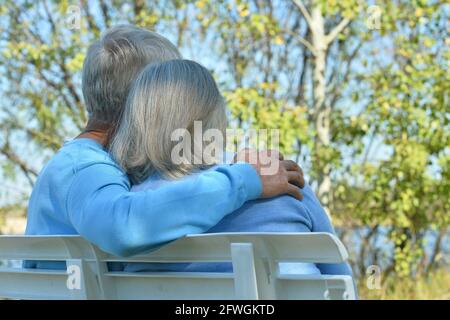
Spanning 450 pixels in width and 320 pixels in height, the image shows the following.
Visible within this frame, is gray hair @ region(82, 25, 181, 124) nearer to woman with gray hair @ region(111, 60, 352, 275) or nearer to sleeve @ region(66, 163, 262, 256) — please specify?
woman with gray hair @ region(111, 60, 352, 275)

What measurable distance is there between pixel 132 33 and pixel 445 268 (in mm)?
6879

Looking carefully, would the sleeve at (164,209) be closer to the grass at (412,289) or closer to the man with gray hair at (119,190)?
the man with gray hair at (119,190)

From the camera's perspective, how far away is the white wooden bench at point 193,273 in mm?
1772

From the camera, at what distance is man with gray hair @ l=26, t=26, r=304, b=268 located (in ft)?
6.44

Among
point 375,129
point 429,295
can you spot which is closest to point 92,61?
point 375,129

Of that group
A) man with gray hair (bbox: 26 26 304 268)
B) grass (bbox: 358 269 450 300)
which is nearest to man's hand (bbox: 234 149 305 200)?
man with gray hair (bbox: 26 26 304 268)

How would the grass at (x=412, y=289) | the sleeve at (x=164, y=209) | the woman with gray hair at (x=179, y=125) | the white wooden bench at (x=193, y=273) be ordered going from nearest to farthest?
the white wooden bench at (x=193, y=273)
the sleeve at (x=164, y=209)
the woman with gray hair at (x=179, y=125)
the grass at (x=412, y=289)

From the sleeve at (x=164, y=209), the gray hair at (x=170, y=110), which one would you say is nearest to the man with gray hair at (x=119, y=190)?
the sleeve at (x=164, y=209)

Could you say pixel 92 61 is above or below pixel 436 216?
above

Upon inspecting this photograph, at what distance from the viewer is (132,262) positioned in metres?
2.15

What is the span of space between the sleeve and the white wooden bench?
6 centimetres

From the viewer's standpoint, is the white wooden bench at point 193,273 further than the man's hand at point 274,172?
No

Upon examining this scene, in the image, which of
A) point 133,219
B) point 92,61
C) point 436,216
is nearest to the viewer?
point 133,219

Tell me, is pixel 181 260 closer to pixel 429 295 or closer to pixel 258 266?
pixel 258 266
